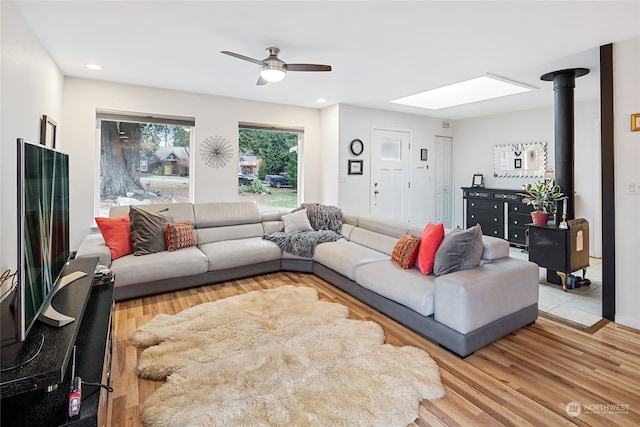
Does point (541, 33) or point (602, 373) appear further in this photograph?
point (541, 33)

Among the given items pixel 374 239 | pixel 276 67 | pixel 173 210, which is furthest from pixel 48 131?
pixel 374 239

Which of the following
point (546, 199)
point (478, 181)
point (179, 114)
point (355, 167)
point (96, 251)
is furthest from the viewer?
point (478, 181)

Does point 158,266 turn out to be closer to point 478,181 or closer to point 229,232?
point 229,232

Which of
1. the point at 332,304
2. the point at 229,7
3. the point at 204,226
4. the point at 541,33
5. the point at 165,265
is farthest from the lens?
the point at 204,226

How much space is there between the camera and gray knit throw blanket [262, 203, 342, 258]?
4.21 m

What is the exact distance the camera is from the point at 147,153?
15.1ft

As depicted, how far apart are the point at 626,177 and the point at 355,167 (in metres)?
3.52

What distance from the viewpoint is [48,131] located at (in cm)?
323

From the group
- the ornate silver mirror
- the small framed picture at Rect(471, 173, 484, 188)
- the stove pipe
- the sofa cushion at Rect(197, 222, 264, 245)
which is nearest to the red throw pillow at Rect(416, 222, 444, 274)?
the stove pipe

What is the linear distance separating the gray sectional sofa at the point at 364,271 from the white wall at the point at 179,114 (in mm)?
501

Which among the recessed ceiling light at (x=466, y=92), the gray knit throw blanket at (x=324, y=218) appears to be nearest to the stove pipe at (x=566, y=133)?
the recessed ceiling light at (x=466, y=92)

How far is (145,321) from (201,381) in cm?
120

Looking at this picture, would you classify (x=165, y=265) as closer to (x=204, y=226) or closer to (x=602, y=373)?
(x=204, y=226)

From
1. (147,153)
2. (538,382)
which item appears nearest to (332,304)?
(538,382)
